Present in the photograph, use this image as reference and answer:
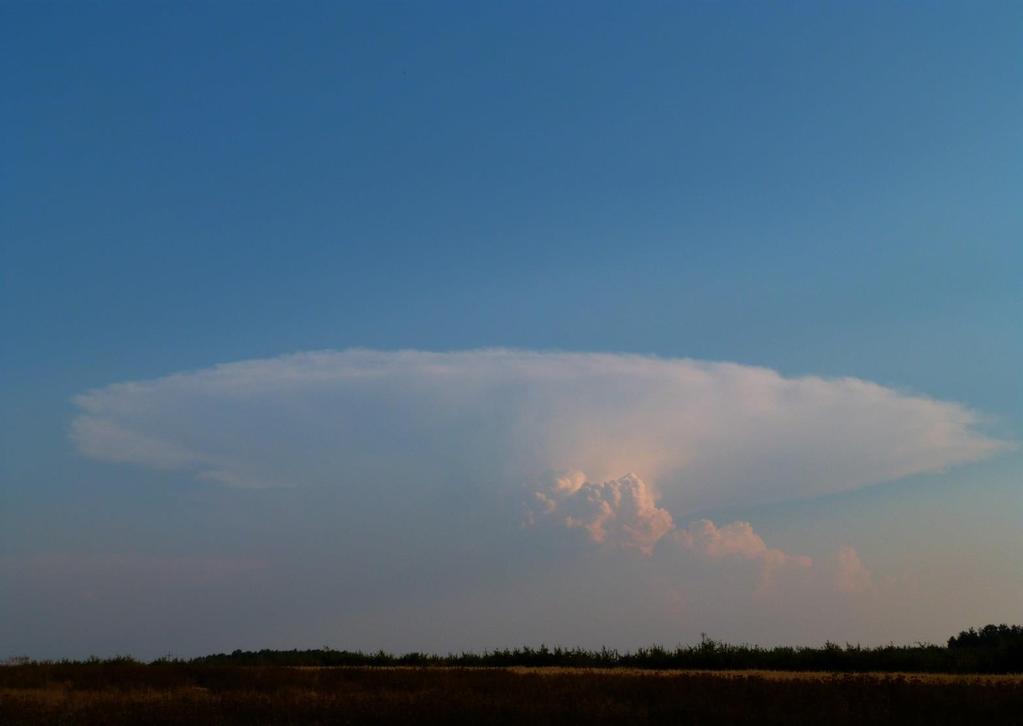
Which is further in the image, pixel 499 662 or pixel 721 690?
pixel 499 662

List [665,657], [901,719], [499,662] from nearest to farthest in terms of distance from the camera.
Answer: [901,719] → [665,657] → [499,662]

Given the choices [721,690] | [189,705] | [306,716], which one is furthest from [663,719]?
[189,705]

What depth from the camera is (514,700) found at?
21.0m

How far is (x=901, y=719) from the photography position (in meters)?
18.0

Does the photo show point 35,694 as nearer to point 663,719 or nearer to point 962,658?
point 663,719

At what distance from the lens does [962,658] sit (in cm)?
3083

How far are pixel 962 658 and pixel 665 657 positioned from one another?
9.88 metres

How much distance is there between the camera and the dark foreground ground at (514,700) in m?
18.6

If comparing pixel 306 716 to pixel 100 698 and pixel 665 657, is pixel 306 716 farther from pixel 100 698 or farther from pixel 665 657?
pixel 665 657

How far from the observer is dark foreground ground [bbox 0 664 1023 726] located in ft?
61.1

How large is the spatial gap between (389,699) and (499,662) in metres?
16.5

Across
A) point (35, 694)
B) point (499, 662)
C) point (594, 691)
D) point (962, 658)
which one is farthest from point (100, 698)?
point (962, 658)

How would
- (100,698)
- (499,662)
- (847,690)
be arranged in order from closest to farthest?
(847,690) → (100,698) → (499,662)

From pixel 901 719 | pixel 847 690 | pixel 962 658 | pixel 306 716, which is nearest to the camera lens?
pixel 901 719
